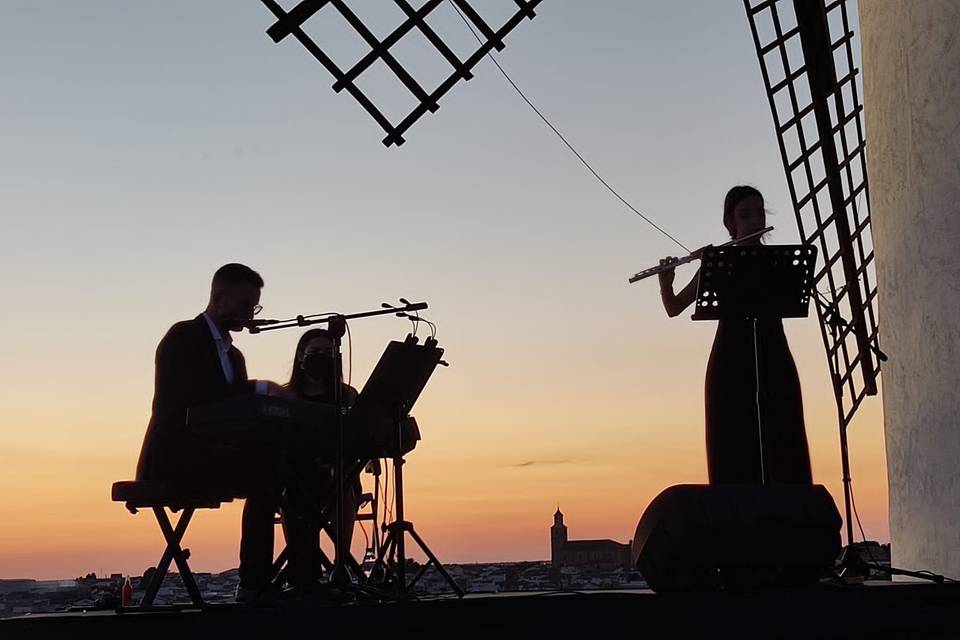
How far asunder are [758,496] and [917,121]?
2463 mm

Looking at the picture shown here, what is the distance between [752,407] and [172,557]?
248cm

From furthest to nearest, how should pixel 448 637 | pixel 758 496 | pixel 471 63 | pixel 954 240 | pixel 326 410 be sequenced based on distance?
pixel 471 63, pixel 954 240, pixel 326 410, pixel 758 496, pixel 448 637

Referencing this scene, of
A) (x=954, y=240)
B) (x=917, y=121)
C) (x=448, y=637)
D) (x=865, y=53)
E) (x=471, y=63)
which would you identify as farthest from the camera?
(x=471, y=63)

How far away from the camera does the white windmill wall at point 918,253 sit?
5.31m

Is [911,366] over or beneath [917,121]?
beneath

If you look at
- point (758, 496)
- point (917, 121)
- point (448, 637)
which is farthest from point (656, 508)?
point (917, 121)

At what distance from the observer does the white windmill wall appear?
17.4 feet

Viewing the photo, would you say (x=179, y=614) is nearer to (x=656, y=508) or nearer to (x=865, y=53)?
(x=656, y=508)

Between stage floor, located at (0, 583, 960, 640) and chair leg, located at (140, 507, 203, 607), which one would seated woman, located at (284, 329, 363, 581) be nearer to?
chair leg, located at (140, 507, 203, 607)

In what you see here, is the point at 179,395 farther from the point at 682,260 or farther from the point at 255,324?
the point at 682,260

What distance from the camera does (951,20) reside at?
5.30 meters

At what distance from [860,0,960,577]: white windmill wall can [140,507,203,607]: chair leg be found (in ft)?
10.6

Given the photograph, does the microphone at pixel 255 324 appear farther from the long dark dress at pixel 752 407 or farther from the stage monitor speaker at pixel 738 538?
the long dark dress at pixel 752 407

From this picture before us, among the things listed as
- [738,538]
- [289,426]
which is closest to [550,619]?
[738,538]
